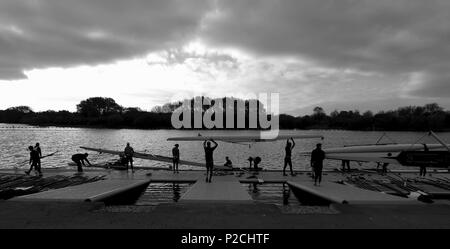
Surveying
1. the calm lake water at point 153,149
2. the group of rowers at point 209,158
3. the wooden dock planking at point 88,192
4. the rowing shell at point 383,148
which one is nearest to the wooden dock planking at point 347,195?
the group of rowers at point 209,158

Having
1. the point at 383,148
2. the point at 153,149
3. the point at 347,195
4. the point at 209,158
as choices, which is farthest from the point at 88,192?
the point at 153,149

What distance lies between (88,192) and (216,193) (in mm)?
4359

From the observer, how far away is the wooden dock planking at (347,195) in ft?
33.4

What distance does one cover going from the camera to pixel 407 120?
134m

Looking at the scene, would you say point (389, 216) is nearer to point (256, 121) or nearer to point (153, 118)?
point (256, 121)

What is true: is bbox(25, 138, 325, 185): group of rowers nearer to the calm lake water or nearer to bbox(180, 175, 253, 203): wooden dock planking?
bbox(180, 175, 253, 203): wooden dock planking

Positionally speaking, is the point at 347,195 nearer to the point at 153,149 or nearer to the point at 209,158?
the point at 209,158

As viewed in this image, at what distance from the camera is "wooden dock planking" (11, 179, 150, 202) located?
1018 centimetres

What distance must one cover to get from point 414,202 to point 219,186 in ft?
22.1

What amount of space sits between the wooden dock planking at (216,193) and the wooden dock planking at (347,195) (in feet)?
8.61

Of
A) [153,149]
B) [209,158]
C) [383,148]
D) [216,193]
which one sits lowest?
[153,149]

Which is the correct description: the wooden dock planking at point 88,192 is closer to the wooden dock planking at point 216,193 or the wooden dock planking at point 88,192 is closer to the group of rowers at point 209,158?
the wooden dock planking at point 216,193

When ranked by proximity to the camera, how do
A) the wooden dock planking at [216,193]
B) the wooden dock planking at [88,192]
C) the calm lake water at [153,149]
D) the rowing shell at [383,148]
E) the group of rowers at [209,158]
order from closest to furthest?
the wooden dock planking at [88,192] < the wooden dock planking at [216,193] < the group of rowers at [209,158] < the rowing shell at [383,148] < the calm lake water at [153,149]

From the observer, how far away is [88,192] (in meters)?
11.6
